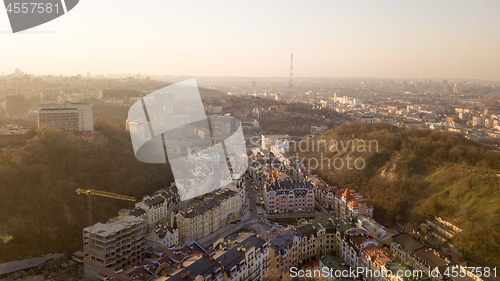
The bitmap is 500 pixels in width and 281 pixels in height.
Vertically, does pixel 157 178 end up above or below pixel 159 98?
below

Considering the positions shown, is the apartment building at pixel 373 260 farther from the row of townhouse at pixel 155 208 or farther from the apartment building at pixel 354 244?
the row of townhouse at pixel 155 208

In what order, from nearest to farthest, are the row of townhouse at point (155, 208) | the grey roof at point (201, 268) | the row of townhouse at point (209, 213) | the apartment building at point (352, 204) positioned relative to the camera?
the grey roof at point (201, 268) → the row of townhouse at point (209, 213) → the row of townhouse at point (155, 208) → the apartment building at point (352, 204)

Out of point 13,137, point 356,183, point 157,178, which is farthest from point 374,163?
point 13,137

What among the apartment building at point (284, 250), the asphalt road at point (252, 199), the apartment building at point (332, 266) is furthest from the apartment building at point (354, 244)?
the asphalt road at point (252, 199)

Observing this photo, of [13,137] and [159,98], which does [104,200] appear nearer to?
[13,137]

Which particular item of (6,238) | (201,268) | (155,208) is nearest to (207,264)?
(201,268)

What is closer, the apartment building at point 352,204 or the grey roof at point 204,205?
the grey roof at point 204,205

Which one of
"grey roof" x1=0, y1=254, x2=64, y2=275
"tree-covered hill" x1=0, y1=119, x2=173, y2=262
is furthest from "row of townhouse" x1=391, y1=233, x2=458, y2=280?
"grey roof" x1=0, y1=254, x2=64, y2=275
